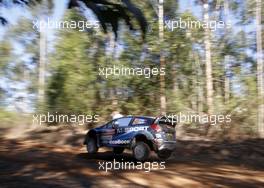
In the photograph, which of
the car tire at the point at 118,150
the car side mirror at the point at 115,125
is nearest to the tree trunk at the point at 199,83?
the car tire at the point at 118,150

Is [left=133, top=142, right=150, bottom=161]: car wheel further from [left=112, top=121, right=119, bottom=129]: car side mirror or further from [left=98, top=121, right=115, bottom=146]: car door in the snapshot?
[left=98, top=121, right=115, bottom=146]: car door

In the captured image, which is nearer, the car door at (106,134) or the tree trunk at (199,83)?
the car door at (106,134)

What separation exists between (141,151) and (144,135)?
1.65 ft

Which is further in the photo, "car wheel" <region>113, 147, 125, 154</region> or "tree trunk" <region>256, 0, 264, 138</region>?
"tree trunk" <region>256, 0, 264, 138</region>

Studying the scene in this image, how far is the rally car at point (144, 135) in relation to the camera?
1345 cm

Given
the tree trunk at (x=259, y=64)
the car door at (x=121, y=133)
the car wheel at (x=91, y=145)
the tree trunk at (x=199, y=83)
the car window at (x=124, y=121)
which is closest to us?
the car door at (x=121, y=133)

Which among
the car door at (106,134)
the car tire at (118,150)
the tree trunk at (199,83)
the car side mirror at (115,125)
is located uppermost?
the tree trunk at (199,83)

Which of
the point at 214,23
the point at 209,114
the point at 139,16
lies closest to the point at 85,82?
the point at 209,114

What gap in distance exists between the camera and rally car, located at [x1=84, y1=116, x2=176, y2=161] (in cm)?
1345

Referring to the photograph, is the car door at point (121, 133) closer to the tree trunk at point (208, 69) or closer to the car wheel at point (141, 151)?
the car wheel at point (141, 151)

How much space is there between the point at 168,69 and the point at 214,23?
710cm

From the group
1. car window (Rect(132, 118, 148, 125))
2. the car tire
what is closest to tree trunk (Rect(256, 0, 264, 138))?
the car tire

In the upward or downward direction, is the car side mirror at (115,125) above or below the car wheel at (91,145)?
above

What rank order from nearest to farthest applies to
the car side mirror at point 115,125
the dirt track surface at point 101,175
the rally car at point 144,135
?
the dirt track surface at point 101,175 → the rally car at point 144,135 → the car side mirror at point 115,125
